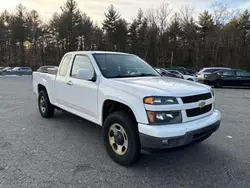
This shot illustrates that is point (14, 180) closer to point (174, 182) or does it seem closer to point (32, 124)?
point (174, 182)

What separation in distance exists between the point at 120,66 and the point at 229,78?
15.7 m

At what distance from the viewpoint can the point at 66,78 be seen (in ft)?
16.1

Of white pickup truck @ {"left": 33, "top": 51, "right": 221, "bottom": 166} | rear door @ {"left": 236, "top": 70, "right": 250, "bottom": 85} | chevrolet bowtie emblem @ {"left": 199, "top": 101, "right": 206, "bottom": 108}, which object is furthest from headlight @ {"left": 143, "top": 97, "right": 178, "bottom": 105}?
rear door @ {"left": 236, "top": 70, "right": 250, "bottom": 85}

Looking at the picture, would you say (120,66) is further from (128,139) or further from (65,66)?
(128,139)

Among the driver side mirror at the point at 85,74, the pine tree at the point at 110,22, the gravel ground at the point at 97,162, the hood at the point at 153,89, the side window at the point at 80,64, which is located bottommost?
the gravel ground at the point at 97,162

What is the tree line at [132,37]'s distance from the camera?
131 ft

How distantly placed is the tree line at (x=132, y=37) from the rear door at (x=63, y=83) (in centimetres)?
3722

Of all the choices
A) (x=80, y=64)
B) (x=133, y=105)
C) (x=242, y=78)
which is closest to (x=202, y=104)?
(x=133, y=105)

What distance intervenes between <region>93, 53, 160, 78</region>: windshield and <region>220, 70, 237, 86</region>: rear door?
48.5 feet

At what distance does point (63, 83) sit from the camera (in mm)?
4980

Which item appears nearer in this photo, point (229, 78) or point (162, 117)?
point (162, 117)

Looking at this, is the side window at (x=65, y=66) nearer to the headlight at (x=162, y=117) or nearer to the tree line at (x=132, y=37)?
the headlight at (x=162, y=117)

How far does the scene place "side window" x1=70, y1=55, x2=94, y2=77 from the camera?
4349mm

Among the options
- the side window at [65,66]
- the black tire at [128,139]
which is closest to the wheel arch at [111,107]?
the black tire at [128,139]
